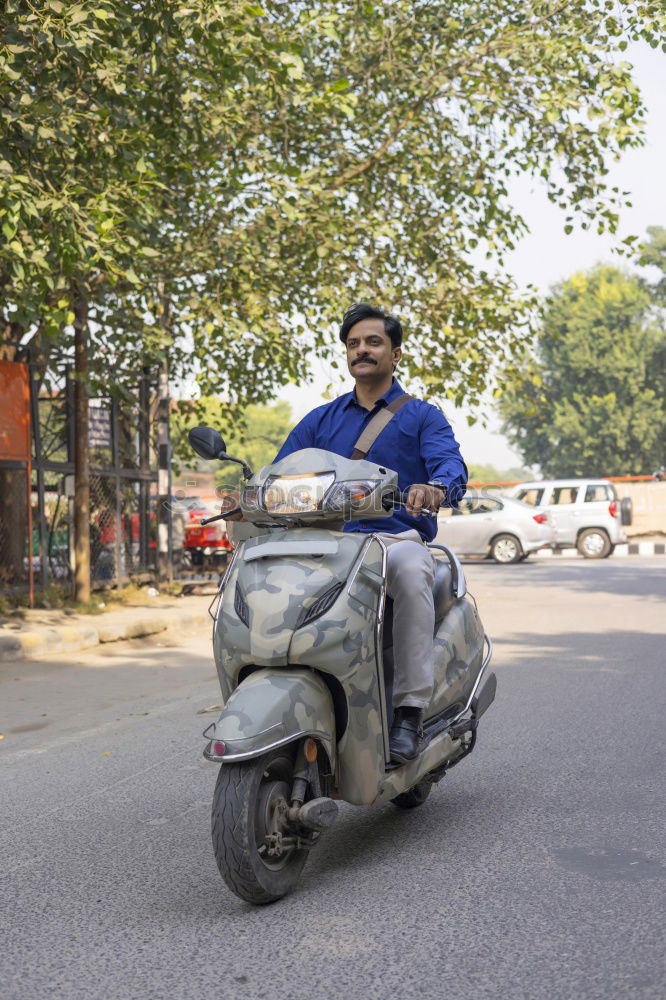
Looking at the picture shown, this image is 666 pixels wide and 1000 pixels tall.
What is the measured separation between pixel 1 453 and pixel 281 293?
12.7 feet

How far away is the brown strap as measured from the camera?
4.30 meters

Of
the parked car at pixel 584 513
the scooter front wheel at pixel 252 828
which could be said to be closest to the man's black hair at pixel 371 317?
the scooter front wheel at pixel 252 828

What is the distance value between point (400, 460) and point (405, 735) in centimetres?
103

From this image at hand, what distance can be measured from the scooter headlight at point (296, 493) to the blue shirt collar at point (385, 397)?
80 centimetres

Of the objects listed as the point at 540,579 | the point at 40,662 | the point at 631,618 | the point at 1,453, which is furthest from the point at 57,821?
the point at 540,579

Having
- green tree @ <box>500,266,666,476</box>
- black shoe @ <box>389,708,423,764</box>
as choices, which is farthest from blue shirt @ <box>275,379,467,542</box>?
green tree @ <box>500,266,666,476</box>

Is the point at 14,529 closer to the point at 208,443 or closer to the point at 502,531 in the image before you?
the point at 208,443

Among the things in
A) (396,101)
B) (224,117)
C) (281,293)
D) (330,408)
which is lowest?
(330,408)

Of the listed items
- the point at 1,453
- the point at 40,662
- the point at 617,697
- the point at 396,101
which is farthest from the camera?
the point at 396,101

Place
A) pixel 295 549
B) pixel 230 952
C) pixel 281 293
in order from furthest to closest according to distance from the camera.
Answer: pixel 281 293 < pixel 295 549 < pixel 230 952

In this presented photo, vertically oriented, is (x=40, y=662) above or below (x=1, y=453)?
below

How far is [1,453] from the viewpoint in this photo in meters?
12.5

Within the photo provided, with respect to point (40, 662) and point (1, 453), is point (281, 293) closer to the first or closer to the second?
point (1, 453)

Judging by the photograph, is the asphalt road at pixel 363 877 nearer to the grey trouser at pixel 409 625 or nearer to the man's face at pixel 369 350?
the grey trouser at pixel 409 625
